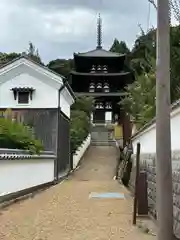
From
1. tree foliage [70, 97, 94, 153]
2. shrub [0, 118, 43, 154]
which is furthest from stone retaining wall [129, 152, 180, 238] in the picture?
tree foliage [70, 97, 94, 153]

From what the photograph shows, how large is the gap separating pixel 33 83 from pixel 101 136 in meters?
31.4

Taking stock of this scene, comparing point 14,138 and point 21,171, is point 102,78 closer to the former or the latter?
point 14,138

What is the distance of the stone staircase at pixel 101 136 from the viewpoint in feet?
177

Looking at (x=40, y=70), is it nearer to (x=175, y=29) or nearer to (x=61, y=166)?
(x=61, y=166)

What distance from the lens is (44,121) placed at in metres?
25.0

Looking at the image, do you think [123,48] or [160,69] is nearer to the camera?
[160,69]

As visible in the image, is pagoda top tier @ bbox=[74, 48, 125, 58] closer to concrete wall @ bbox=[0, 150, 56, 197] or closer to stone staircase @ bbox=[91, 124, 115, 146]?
stone staircase @ bbox=[91, 124, 115, 146]

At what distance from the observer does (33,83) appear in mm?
28406

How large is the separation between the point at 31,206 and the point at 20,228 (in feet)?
11.9

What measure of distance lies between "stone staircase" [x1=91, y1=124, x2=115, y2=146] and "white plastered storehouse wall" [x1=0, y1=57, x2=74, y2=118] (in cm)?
2420

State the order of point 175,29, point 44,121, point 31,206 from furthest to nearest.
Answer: point 44,121 → point 175,29 → point 31,206

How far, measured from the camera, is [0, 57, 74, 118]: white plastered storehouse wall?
27422 millimetres

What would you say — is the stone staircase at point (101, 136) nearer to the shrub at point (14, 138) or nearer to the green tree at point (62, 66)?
the green tree at point (62, 66)

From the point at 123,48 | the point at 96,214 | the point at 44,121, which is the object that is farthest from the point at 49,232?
the point at 123,48
